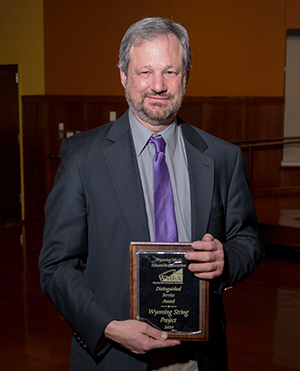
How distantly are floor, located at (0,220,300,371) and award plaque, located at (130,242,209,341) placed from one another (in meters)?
2.22

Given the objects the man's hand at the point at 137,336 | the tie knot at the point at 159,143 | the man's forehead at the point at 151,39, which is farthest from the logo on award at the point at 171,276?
the man's forehead at the point at 151,39

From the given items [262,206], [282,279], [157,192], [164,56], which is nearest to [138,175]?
[157,192]

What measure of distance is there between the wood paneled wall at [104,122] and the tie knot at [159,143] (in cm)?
671

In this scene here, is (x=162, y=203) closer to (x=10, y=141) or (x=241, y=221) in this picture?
(x=241, y=221)

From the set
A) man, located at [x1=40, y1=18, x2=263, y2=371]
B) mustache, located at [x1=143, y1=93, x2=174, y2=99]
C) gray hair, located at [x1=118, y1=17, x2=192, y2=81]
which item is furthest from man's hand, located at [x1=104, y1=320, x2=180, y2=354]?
gray hair, located at [x1=118, y1=17, x2=192, y2=81]

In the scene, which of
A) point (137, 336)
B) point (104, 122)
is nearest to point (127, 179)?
point (137, 336)

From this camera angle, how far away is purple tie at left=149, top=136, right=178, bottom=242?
1.59 meters

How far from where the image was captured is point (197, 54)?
9125mm

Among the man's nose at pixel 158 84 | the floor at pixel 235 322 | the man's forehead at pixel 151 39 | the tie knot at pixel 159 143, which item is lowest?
the floor at pixel 235 322

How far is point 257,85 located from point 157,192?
8189mm

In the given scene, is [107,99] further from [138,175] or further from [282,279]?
[138,175]

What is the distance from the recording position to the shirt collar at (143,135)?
5.52ft

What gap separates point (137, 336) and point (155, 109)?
0.63 metres

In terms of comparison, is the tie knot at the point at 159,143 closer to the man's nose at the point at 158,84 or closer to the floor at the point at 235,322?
the man's nose at the point at 158,84
